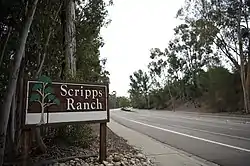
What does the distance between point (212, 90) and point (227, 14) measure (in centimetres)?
1403

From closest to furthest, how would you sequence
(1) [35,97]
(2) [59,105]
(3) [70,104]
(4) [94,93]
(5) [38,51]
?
1. (1) [35,97]
2. (2) [59,105]
3. (3) [70,104]
4. (4) [94,93]
5. (5) [38,51]

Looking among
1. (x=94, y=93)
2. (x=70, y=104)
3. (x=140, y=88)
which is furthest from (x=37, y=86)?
(x=140, y=88)

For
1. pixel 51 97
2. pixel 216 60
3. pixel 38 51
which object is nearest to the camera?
pixel 51 97

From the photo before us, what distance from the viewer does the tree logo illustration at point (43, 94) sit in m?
6.41

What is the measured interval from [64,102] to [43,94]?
60cm

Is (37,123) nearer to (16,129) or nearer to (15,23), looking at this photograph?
(16,129)

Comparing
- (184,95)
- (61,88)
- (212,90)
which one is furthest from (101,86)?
(184,95)

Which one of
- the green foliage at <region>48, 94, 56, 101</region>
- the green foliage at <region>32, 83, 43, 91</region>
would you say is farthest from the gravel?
the green foliage at <region>32, 83, 43, 91</region>

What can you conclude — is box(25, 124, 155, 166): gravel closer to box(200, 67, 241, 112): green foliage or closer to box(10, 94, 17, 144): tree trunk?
box(10, 94, 17, 144): tree trunk

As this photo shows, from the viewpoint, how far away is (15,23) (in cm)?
695

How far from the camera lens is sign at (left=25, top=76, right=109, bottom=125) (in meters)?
6.39

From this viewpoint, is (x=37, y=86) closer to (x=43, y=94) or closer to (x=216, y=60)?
(x=43, y=94)

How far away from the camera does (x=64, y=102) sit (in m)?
7.00

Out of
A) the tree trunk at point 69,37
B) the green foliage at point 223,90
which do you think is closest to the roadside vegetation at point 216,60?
the green foliage at point 223,90
